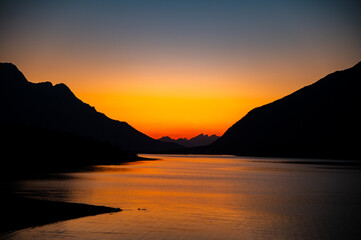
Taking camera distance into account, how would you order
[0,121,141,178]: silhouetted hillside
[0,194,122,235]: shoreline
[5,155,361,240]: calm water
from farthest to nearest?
[0,121,141,178]: silhouetted hillside
[5,155,361,240]: calm water
[0,194,122,235]: shoreline

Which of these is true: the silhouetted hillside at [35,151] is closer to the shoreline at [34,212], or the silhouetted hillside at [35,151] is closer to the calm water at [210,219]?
the calm water at [210,219]

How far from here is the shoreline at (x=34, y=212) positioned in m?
28.3

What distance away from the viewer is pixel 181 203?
49.5 m

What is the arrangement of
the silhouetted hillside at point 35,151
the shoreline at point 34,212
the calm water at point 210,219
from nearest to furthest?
the shoreline at point 34,212
the calm water at point 210,219
the silhouetted hillside at point 35,151

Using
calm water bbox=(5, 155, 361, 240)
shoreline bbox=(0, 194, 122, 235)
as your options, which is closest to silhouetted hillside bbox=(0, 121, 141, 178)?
calm water bbox=(5, 155, 361, 240)

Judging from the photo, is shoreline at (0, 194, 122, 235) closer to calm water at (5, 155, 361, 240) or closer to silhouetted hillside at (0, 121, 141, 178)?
calm water at (5, 155, 361, 240)

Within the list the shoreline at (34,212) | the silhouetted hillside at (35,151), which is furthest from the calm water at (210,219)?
the silhouetted hillside at (35,151)

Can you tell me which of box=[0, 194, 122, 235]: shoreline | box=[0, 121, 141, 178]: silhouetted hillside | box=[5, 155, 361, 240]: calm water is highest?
box=[0, 121, 141, 178]: silhouetted hillside

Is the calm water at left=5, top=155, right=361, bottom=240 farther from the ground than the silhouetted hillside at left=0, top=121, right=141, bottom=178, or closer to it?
closer to it

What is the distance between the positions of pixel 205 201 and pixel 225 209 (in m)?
7.36

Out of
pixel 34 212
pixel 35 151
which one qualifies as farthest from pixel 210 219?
pixel 35 151

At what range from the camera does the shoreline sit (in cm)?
2827

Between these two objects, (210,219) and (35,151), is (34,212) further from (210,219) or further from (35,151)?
(35,151)

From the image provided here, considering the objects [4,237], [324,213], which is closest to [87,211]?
[4,237]
